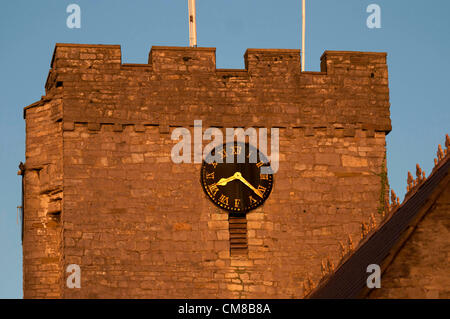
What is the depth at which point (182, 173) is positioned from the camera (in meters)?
32.7

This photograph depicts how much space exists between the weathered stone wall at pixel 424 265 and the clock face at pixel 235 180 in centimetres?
942

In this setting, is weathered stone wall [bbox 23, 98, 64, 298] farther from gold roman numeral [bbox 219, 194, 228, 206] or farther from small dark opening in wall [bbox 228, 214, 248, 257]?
small dark opening in wall [bbox 228, 214, 248, 257]

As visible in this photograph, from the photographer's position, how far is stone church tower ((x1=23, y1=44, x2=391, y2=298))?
3195 cm

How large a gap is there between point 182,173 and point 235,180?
4.01 ft

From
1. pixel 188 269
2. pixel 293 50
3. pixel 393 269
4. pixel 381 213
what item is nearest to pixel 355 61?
pixel 293 50

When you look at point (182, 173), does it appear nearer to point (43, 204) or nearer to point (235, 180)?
point (235, 180)

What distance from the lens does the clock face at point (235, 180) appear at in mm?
32562

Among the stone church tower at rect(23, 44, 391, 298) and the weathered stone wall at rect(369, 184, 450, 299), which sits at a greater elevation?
the stone church tower at rect(23, 44, 391, 298)

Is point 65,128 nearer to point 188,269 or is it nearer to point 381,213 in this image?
point 188,269

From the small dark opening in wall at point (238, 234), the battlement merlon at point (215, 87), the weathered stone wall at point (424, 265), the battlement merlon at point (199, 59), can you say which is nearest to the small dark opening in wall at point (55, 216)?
the battlement merlon at point (215, 87)

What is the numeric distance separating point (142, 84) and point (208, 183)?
9.18ft

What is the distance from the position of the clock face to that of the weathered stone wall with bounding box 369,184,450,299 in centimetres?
942

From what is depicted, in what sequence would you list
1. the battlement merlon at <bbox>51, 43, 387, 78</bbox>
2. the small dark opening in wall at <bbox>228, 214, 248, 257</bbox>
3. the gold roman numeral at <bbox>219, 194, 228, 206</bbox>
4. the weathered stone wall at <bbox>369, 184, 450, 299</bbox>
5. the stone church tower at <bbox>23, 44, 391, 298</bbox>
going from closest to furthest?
the weathered stone wall at <bbox>369, 184, 450, 299</bbox> → the stone church tower at <bbox>23, 44, 391, 298</bbox> → the small dark opening in wall at <bbox>228, 214, 248, 257</bbox> → the gold roman numeral at <bbox>219, 194, 228, 206</bbox> → the battlement merlon at <bbox>51, 43, 387, 78</bbox>

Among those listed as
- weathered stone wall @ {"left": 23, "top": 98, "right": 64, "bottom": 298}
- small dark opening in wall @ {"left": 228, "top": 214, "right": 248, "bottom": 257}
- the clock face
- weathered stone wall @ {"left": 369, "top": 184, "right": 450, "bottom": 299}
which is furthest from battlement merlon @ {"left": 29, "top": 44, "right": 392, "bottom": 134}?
weathered stone wall @ {"left": 369, "top": 184, "right": 450, "bottom": 299}
